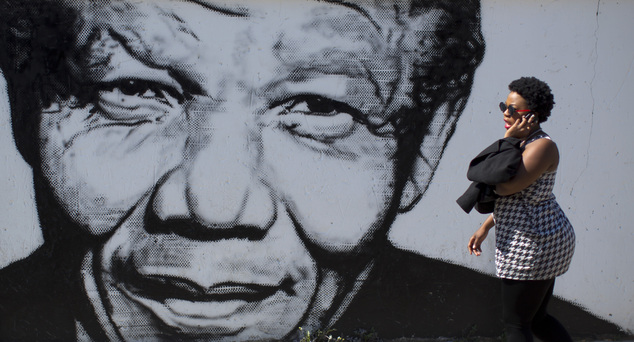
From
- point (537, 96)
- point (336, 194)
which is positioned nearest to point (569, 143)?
point (537, 96)

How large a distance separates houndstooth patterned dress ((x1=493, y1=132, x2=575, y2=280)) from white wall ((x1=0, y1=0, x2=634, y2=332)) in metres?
0.90

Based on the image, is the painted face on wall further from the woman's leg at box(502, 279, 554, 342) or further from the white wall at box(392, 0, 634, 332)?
the woman's leg at box(502, 279, 554, 342)

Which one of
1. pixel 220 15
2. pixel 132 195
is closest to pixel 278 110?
pixel 220 15

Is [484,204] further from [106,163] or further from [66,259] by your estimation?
[66,259]

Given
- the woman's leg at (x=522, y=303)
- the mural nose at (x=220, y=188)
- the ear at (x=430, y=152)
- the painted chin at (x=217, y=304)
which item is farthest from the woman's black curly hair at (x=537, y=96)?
the painted chin at (x=217, y=304)

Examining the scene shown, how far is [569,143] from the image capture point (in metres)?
3.12

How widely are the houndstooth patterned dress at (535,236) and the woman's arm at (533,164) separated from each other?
2.4 inches

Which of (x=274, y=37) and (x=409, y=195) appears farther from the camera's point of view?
(x=409, y=195)

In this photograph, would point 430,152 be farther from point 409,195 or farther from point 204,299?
point 204,299

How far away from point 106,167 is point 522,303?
7.55ft

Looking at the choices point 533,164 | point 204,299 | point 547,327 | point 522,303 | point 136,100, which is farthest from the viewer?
point 204,299

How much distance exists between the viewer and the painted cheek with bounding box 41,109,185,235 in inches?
116

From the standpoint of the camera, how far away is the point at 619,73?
3.10 m

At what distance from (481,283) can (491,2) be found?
66.3 inches
